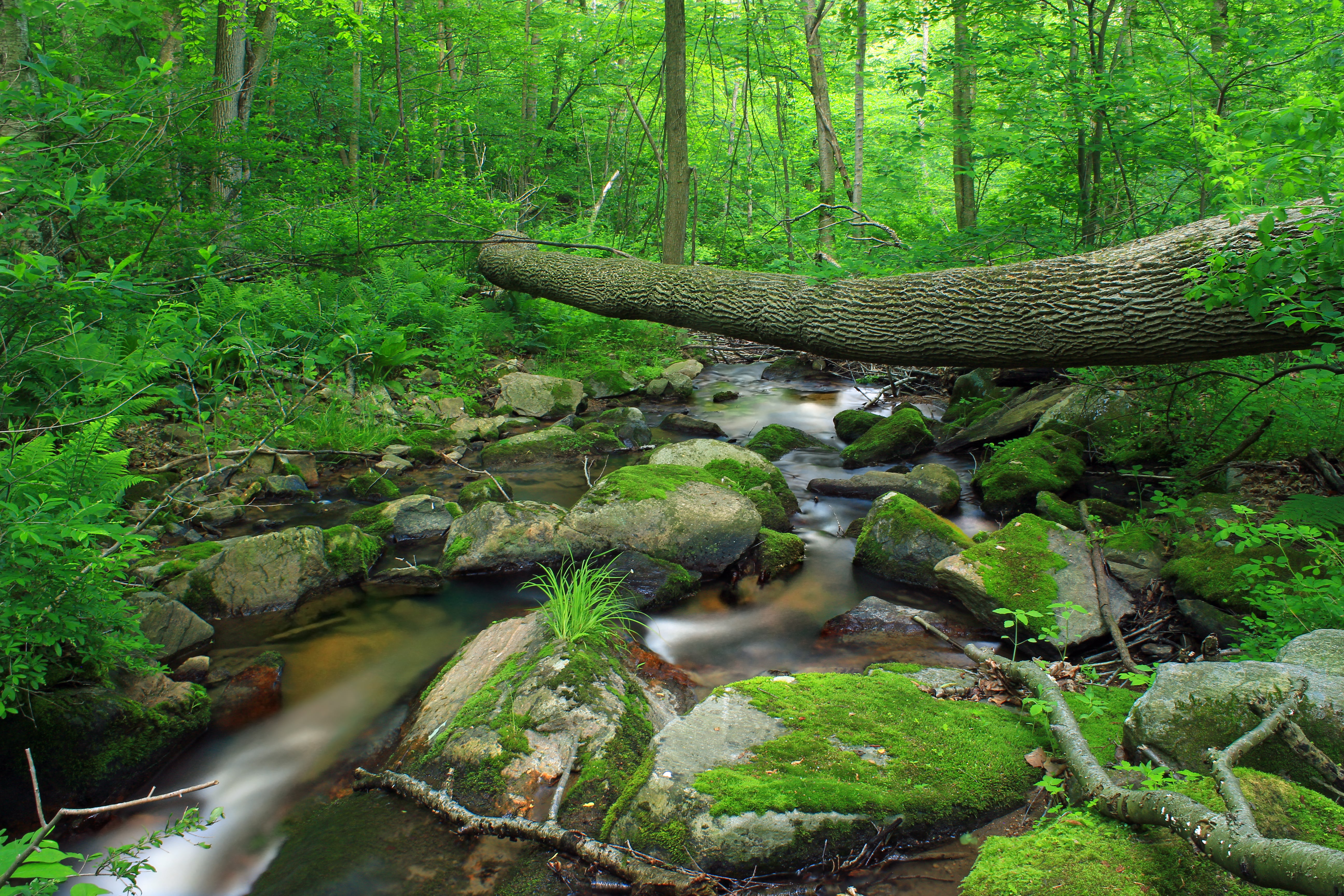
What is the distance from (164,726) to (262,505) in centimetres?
390

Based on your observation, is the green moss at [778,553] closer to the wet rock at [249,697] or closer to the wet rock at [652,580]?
the wet rock at [652,580]

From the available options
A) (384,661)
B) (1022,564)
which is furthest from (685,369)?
(384,661)

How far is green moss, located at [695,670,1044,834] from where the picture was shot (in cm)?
276

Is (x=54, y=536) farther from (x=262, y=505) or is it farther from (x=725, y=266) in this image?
(x=725, y=266)

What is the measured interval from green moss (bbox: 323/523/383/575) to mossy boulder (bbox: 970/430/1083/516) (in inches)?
239

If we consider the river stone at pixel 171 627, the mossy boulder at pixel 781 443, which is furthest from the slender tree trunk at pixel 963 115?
the river stone at pixel 171 627

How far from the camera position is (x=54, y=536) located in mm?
2822

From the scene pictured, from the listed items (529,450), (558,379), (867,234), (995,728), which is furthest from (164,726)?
(867,234)

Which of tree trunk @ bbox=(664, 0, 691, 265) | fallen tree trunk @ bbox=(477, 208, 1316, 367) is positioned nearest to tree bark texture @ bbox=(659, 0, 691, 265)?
tree trunk @ bbox=(664, 0, 691, 265)

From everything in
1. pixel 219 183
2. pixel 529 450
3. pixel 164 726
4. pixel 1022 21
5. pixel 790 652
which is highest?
pixel 1022 21

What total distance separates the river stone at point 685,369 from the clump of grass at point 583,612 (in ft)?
28.9

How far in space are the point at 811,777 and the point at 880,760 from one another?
0.35 metres

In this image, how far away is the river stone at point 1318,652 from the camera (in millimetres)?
2891

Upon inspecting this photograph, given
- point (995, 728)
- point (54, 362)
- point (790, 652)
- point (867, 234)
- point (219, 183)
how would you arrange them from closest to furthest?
point (995, 728) → point (790, 652) → point (54, 362) → point (219, 183) → point (867, 234)
